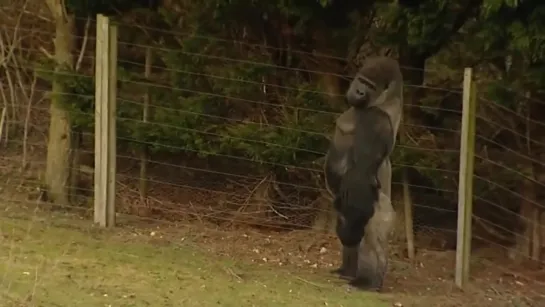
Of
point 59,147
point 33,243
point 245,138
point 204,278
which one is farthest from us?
point 59,147

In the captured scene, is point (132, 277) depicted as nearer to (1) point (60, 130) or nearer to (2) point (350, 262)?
(2) point (350, 262)

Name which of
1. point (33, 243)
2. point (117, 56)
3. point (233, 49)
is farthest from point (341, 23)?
point (33, 243)

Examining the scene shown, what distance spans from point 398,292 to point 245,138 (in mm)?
1935

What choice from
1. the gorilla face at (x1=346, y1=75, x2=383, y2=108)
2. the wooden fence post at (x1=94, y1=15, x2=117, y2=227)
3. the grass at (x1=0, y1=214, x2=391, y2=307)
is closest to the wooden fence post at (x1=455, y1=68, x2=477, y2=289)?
the gorilla face at (x1=346, y1=75, x2=383, y2=108)

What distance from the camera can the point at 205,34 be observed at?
8141 mm

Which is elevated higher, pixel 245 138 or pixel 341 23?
pixel 341 23

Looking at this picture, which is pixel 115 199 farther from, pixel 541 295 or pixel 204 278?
pixel 541 295

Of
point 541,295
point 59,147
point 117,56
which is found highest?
point 117,56

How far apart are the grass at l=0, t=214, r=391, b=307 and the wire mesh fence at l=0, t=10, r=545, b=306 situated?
31 centimetres

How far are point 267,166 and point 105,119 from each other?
1.36m

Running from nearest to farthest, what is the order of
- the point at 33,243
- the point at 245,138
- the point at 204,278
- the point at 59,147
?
the point at 204,278 → the point at 33,243 → the point at 245,138 → the point at 59,147

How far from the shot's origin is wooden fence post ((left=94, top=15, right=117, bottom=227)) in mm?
7988

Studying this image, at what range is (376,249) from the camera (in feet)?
21.5

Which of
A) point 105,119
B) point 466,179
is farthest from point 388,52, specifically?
point 105,119
